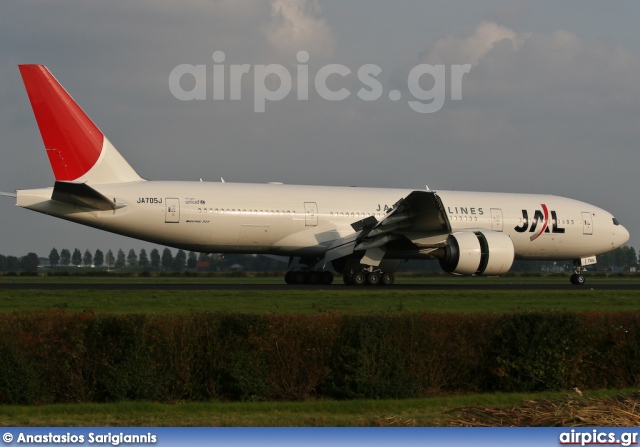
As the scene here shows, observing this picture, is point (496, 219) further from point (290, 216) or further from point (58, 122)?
point (58, 122)

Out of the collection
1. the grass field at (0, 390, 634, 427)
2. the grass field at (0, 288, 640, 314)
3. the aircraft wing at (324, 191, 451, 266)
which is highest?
the aircraft wing at (324, 191, 451, 266)

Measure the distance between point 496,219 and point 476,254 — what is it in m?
5.71

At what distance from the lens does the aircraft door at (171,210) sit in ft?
103

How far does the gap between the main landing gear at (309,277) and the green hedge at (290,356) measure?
20.4 metres

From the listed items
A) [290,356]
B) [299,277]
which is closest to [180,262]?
[299,277]

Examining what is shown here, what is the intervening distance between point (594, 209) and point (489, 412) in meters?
30.5


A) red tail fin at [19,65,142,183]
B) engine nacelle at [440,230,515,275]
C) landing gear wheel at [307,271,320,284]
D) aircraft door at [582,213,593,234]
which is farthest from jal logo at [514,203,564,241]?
red tail fin at [19,65,142,183]

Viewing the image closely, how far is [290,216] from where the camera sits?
33.0 m

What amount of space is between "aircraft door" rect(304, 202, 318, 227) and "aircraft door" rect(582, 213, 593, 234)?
1229 centimetres

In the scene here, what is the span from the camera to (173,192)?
31.7m

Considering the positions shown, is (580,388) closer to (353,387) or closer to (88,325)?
(353,387)

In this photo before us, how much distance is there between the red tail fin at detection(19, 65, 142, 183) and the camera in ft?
100

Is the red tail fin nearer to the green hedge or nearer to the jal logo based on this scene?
the jal logo

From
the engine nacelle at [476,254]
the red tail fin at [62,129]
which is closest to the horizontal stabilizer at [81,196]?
the red tail fin at [62,129]
